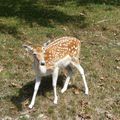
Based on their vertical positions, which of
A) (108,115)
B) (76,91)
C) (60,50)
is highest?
(60,50)

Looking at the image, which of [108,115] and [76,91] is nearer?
[108,115]

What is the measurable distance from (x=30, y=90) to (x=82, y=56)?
2170 millimetres

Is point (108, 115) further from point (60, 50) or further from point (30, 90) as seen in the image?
point (30, 90)

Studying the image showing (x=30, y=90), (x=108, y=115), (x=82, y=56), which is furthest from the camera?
(x=82, y=56)

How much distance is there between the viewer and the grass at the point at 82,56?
30.3ft

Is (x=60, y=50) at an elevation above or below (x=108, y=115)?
above

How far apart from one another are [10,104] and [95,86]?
1903 millimetres

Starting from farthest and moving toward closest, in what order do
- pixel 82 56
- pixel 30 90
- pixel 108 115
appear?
pixel 82 56 < pixel 30 90 < pixel 108 115

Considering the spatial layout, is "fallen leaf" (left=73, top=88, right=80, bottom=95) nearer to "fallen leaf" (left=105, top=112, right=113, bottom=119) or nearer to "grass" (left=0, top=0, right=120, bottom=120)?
"grass" (left=0, top=0, right=120, bottom=120)

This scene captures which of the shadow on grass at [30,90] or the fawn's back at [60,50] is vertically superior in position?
the fawn's back at [60,50]

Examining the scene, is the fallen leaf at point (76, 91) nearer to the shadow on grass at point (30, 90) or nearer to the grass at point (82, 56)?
the grass at point (82, 56)

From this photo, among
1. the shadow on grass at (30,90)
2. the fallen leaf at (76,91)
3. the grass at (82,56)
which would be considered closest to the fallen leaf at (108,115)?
the grass at (82,56)

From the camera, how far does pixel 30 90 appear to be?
31.9 ft

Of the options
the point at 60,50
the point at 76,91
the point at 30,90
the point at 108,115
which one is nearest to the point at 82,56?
the point at 76,91
